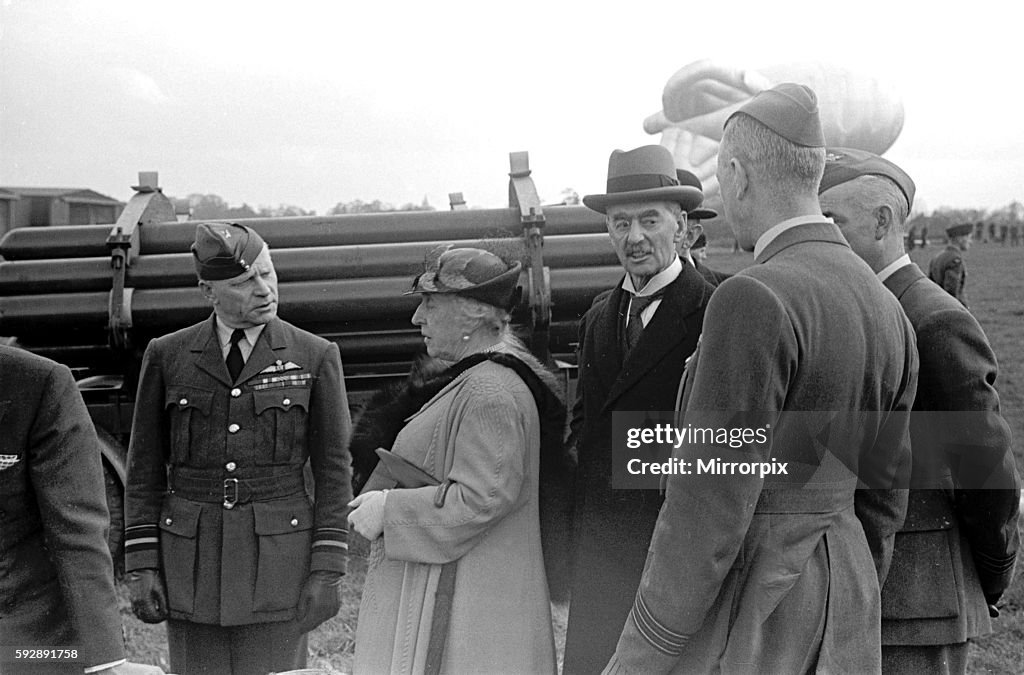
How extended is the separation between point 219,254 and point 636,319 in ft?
3.73

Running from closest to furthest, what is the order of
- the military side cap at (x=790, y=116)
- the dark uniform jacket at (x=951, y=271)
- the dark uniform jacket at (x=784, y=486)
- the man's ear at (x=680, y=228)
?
the dark uniform jacket at (x=784, y=486), the military side cap at (x=790, y=116), the man's ear at (x=680, y=228), the dark uniform jacket at (x=951, y=271)

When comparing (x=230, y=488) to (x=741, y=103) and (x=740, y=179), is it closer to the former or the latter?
(x=740, y=179)

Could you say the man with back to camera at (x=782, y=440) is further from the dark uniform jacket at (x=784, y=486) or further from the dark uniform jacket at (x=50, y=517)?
the dark uniform jacket at (x=50, y=517)

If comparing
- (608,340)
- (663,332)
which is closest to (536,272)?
(608,340)

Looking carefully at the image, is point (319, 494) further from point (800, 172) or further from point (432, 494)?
point (800, 172)

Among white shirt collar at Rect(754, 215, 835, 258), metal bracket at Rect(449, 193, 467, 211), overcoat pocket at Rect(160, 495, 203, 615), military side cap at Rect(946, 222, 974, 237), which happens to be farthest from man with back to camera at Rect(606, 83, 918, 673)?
military side cap at Rect(946, 222, 974, 237)

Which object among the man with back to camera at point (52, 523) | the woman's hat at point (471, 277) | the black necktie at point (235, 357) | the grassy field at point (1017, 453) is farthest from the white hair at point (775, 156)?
the black necktie at point (235, 357)

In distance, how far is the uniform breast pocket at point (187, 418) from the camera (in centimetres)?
253

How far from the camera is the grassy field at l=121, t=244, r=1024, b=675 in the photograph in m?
3.28

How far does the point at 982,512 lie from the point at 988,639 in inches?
66.6

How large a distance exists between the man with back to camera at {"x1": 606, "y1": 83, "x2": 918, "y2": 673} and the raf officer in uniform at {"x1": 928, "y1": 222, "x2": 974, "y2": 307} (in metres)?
1.90

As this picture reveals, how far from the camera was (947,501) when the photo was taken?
A: 2084 millimetres

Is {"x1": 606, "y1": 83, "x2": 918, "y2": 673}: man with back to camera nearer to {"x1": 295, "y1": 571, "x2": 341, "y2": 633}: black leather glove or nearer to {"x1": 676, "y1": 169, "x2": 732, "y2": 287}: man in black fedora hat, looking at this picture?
{"x1": 676, "y1": 169, "x2": 732, "y2": 287}: man in black fedora hat

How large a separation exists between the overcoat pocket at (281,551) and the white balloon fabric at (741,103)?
4.79 ft
